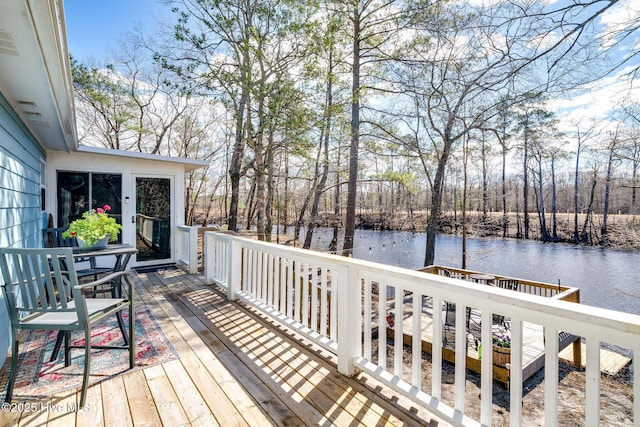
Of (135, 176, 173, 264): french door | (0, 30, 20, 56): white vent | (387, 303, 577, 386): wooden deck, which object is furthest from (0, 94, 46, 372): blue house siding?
(387, 303, 577, 386): wooden deck

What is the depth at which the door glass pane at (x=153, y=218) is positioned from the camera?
582cm

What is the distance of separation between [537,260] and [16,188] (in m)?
17.3

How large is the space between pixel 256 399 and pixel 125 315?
2.28 metres

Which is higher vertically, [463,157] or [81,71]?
[81,71]

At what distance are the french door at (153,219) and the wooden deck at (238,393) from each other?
11.6 ft

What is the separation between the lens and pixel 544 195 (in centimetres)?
2056

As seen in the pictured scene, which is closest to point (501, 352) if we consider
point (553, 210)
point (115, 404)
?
point (115, 404)

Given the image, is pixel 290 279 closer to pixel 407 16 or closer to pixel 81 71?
pixel 407 16

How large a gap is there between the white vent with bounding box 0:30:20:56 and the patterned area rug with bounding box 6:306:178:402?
2.10m

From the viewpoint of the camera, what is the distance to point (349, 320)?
224 cm

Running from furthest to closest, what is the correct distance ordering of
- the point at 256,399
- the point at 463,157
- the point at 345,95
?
the point at 463,157 < the point at 345,95 < the point at 256,399

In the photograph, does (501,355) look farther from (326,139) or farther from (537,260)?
(537,260)

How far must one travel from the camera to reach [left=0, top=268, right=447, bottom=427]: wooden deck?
5.82ft

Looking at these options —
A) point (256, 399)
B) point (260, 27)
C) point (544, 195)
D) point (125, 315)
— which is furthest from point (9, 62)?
point (544, 195)
